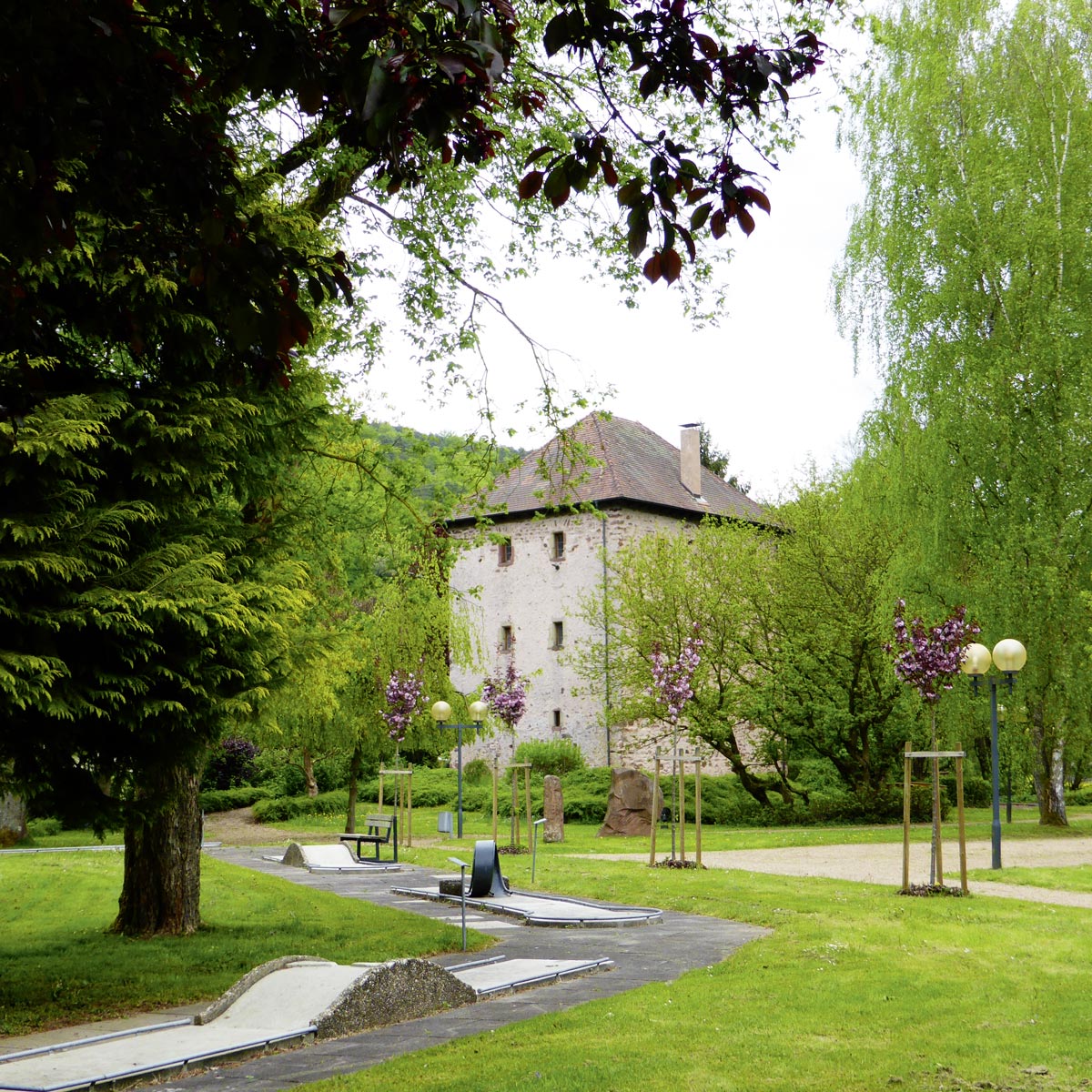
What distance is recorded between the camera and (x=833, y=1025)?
23.4 ft

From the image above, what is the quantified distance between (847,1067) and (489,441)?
9.03 meters

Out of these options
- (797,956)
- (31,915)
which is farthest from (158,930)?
(797,956)

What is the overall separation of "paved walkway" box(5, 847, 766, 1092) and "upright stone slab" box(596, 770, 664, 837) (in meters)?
11.1

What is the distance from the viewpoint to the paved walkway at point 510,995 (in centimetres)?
629

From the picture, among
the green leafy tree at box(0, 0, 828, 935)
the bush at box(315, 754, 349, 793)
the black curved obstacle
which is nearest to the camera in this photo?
the green leafy tree at box(0, 0, 828, 935)

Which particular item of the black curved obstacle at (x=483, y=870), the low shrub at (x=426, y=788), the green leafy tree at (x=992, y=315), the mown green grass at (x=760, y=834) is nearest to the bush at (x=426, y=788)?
the low shrub at (x=426, y=788)

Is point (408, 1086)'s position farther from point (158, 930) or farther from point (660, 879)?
point (660, 879)

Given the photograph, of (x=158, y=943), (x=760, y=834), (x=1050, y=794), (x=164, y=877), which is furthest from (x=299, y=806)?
(x=158, y=943)

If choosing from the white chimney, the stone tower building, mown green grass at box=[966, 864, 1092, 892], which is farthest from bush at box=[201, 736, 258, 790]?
mown green grass at box=[966, 864, 1092, 892]

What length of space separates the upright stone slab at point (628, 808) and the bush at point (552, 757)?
22.7 feet

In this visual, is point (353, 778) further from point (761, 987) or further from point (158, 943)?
point (761, 987)

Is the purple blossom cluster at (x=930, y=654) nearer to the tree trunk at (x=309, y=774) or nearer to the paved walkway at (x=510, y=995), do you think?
the paved walkway at (x=510, y=995)

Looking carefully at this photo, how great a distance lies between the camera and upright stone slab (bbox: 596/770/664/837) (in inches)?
1054

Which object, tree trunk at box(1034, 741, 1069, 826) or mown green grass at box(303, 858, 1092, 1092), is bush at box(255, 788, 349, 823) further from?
mown green grass at box(303, 858, 1092, 1092)
